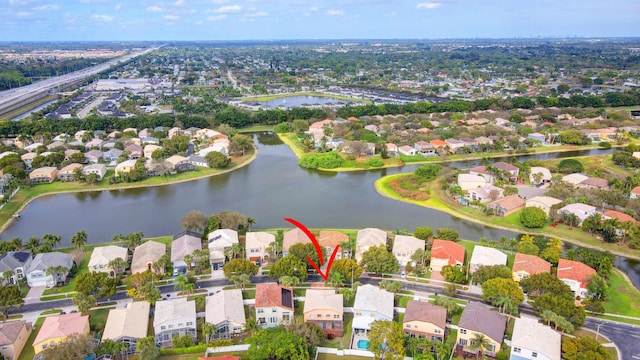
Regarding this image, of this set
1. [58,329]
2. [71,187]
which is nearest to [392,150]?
[71,187]

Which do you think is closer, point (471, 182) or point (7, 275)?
point (7, 275)

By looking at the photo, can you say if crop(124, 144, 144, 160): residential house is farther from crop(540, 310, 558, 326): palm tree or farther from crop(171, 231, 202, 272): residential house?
crop(540, 310, 558, 326): palm tree

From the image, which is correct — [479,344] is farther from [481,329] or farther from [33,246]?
[33,246]

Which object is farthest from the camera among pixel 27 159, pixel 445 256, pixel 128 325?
pixel 27 159

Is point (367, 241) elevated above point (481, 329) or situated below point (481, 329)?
above

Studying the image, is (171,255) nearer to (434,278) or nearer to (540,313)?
(434,278)

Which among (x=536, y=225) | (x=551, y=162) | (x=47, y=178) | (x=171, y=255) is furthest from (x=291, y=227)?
(x=551, y=162)

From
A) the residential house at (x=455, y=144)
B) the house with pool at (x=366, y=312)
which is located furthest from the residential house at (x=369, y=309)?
the residential house at (x=455, y=144)

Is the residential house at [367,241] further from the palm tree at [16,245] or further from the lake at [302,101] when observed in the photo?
the lake at [302,101]
